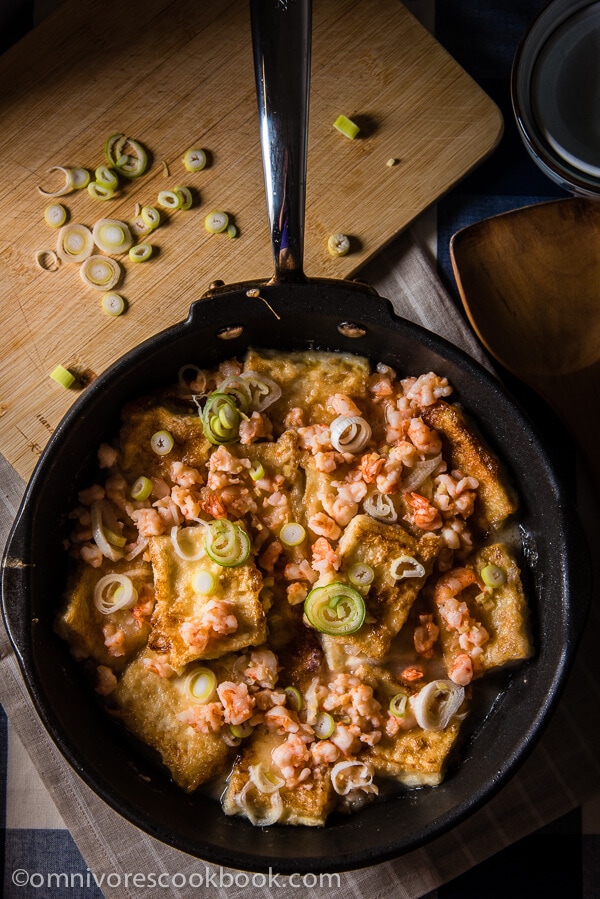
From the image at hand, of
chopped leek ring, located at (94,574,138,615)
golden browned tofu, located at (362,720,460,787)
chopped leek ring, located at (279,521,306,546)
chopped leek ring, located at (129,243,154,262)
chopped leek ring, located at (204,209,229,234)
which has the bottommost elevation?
golden browned tofu, located at (362,720,460,787)

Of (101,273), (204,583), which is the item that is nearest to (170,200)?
(101,273)

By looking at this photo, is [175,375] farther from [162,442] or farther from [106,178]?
[106,178]

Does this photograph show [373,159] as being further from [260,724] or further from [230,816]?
[230,816]

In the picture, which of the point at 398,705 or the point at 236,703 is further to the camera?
the point at 398,705

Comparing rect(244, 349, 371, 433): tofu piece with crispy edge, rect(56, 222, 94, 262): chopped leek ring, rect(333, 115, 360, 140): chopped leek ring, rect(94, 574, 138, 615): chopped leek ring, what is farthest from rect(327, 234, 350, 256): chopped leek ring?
rect(94, 574, 138, 615): chopped leek ring

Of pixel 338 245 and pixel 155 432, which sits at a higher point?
pixel 155 432

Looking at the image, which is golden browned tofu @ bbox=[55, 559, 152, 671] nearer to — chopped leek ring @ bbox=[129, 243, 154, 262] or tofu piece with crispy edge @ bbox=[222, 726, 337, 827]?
tofu piece with crispy edge @ bbox=[222, 726, 337, 827]
